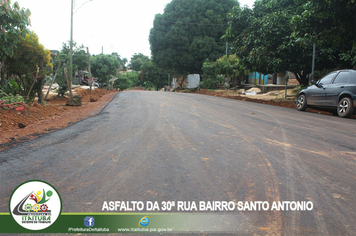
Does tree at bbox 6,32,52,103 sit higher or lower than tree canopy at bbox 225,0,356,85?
lower

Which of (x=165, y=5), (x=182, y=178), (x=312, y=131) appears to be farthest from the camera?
(x=165, y=5)

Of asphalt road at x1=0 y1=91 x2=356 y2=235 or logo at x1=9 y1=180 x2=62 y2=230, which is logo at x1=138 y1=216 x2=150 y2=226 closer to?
asphalt road at x1=0 y1=91 x2=356 y2=235

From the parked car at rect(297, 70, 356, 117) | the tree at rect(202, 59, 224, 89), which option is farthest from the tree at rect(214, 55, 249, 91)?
the parked car at rect(297, 70, 356, 117)

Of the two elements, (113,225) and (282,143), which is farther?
(282,143)

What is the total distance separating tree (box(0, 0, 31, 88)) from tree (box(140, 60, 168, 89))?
172 ft

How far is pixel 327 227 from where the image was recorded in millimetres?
2518

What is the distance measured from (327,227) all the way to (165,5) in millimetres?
42259

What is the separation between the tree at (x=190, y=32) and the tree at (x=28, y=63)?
987 inches

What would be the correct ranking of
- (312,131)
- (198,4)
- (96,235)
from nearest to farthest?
(96,235), (312,131), (198,4)

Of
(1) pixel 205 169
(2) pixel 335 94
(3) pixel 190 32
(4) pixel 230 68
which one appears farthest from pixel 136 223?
(3) pixel 190 32

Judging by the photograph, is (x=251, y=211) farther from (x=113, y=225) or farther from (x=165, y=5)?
(x=165, y=5)

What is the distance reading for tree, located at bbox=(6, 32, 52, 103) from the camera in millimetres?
12500

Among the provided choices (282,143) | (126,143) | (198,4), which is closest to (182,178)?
(126,143)

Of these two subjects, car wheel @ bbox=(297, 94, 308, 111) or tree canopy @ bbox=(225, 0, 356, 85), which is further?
car wheel @ bbox=(297, 94, 308, 111)
